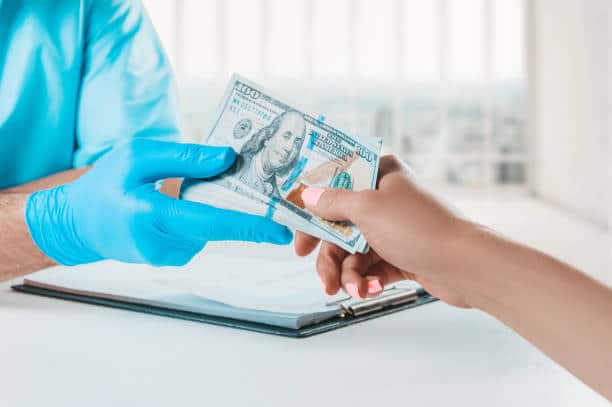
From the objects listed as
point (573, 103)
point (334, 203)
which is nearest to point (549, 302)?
point (334, 203)

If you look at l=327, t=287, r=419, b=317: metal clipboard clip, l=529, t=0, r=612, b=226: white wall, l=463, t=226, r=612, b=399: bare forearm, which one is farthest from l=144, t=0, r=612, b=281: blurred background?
l=463, t=226, r=612, b=399: bare forearm

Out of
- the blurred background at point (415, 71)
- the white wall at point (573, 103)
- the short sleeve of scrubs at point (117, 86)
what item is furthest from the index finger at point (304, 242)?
the blurred background at point (415, 71)

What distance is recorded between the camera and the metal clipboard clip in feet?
3.67

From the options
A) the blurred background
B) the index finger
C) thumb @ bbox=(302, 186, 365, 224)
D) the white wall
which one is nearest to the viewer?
thumb @ bbox=(302, 186, 365, 224)

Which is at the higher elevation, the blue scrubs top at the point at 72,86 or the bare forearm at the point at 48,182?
the blue scrubs top at the point at 72,86

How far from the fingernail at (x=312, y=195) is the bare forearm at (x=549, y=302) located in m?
0.26

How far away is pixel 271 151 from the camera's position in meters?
1.11

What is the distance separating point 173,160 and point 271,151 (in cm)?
16

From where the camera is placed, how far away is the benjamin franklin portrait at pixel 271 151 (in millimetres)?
1099

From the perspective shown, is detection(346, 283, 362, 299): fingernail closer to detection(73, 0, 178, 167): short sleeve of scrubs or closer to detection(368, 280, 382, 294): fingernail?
detection(368, 280, 382, 294): fingernail

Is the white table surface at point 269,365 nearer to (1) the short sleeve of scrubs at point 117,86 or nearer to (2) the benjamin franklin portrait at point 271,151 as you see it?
(2) the benjamin franklin portrait at point 271,151

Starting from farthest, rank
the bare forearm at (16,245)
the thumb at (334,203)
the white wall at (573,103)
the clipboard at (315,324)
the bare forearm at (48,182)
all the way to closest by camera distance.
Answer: the white wall at (573,103), the bare forearm at (48,182), the bare forearm at (16,245), the clipboard at (315,324), the thumb at (334,203)

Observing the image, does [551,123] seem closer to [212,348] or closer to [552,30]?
[552,30]

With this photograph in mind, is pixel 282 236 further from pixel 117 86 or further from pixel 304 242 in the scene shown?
pixel 117 86
